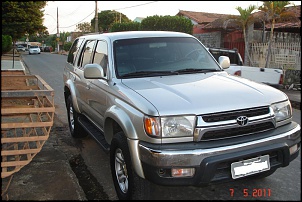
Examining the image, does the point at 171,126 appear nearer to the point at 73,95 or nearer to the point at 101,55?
the point at 101,55

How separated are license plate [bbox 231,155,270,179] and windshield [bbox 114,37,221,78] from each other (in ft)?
4.71

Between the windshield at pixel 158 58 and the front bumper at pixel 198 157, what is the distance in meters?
1.24

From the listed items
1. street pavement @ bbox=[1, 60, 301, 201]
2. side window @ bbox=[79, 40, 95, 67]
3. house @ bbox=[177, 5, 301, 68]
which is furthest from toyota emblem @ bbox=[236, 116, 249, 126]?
Answer: house @ bbox=[177, 5, 301, 68]

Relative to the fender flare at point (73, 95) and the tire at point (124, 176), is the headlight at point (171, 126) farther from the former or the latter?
the fender flare at point (73, 95)

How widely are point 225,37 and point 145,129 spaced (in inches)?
615

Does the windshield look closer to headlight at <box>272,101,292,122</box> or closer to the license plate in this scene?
headlight at <box>272,101,292,122</box>

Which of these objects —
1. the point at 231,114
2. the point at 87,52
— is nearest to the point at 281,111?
the point at 231,114

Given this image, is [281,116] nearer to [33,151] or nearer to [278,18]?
[33,151]

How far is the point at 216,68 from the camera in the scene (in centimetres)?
419

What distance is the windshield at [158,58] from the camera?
381 centimetres

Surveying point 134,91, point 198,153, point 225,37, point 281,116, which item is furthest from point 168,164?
point 225,37

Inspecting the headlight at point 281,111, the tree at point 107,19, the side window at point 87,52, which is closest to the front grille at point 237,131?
the headlight at point 281,111

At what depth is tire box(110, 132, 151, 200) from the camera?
2.98 m

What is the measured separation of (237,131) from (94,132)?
7.15 ft
